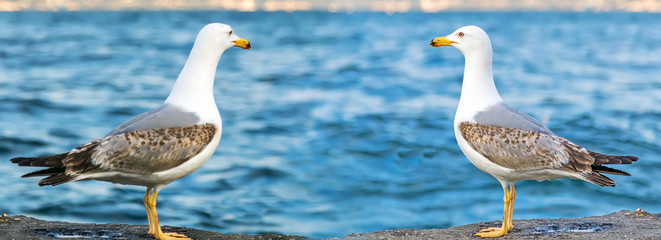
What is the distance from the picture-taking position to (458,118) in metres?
6.20

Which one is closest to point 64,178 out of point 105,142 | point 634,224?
point 105,142

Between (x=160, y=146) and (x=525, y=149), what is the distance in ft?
10.3

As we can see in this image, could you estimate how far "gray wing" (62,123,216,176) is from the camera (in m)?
5.51

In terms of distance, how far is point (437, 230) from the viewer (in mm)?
6562

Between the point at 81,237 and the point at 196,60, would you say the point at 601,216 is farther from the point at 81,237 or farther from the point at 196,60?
the point at 81,237

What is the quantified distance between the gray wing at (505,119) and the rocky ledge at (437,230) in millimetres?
962

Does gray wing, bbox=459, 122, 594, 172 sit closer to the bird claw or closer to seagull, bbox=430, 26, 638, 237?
seagull, bbox=430, 26, 638, 237

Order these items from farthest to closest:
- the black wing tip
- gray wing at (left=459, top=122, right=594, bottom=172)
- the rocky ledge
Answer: the rocky ledge
gray wing at (left=459, top=122, right=594, bottom=172)
the black wing tip

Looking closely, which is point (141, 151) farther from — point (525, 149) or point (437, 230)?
point (525, 149)

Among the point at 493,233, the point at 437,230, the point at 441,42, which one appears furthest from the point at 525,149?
the point at 441,42

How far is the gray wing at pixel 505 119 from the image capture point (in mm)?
6059

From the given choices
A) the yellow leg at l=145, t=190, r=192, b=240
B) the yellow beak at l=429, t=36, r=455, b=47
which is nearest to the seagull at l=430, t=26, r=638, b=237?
the yellow beak at l=429, t=36, r=455, b=47

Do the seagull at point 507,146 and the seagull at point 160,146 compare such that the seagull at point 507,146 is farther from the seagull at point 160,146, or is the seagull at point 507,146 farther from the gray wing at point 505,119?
the seagull at point 160,146

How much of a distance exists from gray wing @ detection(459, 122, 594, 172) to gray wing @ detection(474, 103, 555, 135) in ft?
0.20
